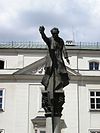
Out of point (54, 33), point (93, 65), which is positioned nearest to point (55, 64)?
point (54, 33)

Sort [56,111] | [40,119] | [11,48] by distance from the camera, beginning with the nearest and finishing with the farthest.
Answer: [56,111], [40,119], [11,48]

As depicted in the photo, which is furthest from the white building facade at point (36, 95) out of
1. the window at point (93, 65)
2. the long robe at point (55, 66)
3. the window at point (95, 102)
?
the long robe at point (55, 66)

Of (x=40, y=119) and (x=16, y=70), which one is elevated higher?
(x=16, y=70)

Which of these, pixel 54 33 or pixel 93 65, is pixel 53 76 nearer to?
pixel 54 33

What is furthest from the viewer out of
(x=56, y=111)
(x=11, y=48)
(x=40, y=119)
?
(x=11, y=48)

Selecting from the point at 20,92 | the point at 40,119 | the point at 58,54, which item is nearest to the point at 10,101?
the point at 20,92

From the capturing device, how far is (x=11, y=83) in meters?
33.2

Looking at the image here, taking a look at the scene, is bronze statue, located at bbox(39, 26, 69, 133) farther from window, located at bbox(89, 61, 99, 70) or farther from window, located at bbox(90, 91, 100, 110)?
window, located at bbox(89, 61, 99, 70)

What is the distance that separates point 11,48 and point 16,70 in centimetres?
221

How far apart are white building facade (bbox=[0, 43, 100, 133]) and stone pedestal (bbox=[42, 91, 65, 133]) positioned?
22.1 meters

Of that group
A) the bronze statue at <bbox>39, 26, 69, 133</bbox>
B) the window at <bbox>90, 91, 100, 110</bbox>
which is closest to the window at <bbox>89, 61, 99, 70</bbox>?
the window at <bbox>90, 91, 100, 110</bbox>

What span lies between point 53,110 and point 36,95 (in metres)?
23.0

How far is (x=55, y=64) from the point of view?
1005cm

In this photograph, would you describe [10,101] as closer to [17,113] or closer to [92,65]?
[17,113]
